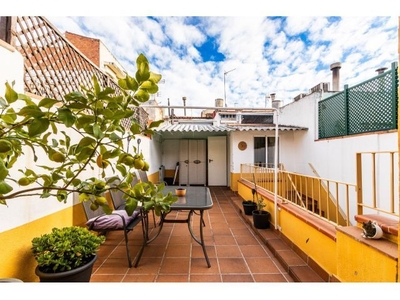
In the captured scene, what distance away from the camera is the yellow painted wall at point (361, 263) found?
1185 millimetres

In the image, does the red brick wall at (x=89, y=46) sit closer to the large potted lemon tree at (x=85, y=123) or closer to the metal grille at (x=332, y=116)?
the large potted lemon tree at (x=85, y=123)

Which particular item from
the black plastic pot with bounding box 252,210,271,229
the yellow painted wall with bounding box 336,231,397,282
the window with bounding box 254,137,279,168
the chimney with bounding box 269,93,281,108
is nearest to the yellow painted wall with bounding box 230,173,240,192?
the window with bounding box 254,137,279,168

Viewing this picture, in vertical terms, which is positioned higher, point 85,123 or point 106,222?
point 85,123

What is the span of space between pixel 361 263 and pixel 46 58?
358cm

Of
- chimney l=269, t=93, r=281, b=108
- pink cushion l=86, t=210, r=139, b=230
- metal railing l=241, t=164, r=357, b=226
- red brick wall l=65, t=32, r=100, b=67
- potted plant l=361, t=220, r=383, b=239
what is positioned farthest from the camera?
chimney l=269, t=93, r=281, b=108

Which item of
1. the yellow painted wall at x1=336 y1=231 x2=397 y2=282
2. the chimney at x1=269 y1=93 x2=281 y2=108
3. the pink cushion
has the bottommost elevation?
the pink cushion

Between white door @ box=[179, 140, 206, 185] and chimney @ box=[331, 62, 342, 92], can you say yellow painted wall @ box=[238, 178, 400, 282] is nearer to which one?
white door @ box=[179, 140, 206, 185]

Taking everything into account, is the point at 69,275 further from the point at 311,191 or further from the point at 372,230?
the point at 311,191

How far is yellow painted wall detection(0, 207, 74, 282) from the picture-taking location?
5.04 ft

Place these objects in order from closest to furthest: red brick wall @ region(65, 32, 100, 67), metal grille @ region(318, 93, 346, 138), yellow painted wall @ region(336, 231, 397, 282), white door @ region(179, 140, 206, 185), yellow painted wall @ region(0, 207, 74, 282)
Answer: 1. yellow painted wall @ region(336, 231, 397, 282)
2. yellow painted wall @ region(0, 207, 74, 282)
3. metal grille @ region(318, 93, 346, 138)
4. red brick wall @ region(65, 32, 100, 67)
5. white door @ region(179, 140, 206, 185)

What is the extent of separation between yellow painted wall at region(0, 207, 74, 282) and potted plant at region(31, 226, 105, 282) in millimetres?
101

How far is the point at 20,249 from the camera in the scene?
1.67m

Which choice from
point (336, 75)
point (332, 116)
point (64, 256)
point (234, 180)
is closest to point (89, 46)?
point (234, 180)

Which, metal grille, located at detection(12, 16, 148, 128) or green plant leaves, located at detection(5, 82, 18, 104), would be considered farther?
metal grille, located at detection(12, 16, 148, 128)
